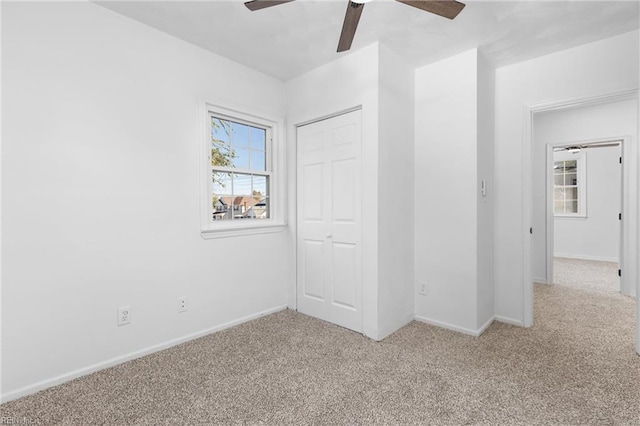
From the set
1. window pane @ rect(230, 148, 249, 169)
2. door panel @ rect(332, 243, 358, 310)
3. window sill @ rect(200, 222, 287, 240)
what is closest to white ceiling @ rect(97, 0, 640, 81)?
window pane @ rect(230, 148, 249, 169)

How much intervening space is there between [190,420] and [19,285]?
1316mm

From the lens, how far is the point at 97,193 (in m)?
2.16

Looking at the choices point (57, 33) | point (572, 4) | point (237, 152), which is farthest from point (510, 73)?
point (57, 33)

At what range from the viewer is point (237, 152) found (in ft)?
10.3

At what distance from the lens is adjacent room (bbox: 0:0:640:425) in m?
1.87

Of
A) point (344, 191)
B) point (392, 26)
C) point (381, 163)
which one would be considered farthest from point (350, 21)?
point (344, 191)

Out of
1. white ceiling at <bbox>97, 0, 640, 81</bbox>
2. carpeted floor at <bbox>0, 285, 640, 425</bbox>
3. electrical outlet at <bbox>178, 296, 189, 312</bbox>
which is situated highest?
white ceiling at <bbox>97, 0, 640, 81</bbox>

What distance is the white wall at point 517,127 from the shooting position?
267 cm

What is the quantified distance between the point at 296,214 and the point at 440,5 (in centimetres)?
225

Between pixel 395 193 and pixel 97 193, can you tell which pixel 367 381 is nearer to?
pixel 395 193

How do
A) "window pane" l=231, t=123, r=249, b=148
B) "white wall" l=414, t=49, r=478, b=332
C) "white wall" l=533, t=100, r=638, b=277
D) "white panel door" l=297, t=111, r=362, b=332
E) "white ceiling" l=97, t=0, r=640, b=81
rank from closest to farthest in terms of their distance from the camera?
"white ceiling" l=97, t=0, r=640, b=81 < "white wall" l=414, t=49, r=478, b=332 < "white panel door" l=297, t=111, r=362, b=332 < "window pane" l=231, t=123, r=249, b=148 < "white wall" l=533, t=100, r=638, b=277

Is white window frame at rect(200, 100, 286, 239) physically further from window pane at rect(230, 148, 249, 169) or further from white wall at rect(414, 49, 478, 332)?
white wall at rect(414, 49, 478, 332)

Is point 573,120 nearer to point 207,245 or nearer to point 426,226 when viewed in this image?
point 426,226

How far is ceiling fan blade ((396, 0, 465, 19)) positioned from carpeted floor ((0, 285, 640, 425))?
2.22m
